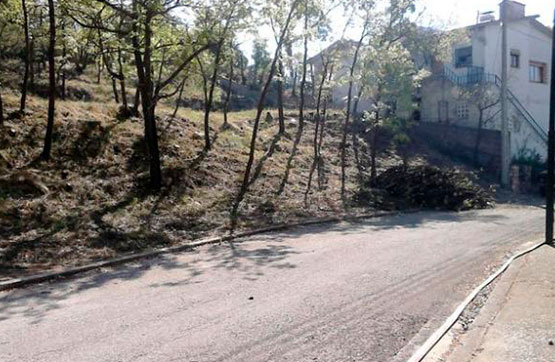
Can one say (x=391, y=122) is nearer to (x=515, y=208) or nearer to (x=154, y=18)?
(x=515, y=208)

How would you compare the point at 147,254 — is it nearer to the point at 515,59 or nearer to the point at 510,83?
the point at 510,83

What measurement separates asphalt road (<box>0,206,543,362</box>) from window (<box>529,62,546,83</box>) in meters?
30.9

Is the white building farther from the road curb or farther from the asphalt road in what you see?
the road curb

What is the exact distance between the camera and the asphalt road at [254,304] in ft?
18.6

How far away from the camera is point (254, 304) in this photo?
7.37 metres

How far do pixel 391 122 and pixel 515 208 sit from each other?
6.19m

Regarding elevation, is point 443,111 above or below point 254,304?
above

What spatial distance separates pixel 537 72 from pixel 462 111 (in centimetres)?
744

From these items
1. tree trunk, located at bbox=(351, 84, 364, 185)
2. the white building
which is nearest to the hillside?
tree trunk, located at bbox=(351, 84, 364, 185)

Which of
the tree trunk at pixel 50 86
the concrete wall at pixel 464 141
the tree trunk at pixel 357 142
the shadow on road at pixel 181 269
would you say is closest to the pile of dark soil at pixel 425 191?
the tree trunk at pixel 357 142

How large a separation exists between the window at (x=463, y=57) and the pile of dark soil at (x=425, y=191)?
1704 centimetres

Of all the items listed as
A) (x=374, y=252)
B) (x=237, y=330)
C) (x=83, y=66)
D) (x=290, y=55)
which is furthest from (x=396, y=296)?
(x=83, y=66)

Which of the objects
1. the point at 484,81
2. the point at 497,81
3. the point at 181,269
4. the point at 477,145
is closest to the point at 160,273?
the point at 181,269

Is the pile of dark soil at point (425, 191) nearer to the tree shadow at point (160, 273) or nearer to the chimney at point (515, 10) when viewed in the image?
the tree shadow at point (160, 273)
